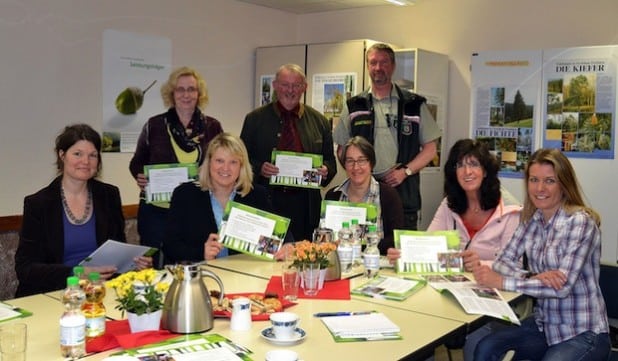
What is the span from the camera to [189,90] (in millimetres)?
3768

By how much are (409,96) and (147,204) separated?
5.90ft

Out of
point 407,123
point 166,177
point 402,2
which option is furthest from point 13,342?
point 402,2

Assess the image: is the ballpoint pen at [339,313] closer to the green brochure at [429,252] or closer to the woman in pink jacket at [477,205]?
the green brochure at [429,252]

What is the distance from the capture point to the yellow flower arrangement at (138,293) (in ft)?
6.29

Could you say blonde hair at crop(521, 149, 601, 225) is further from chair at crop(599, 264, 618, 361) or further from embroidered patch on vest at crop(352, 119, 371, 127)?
embroidered patch on vest at crop(352, 119, 371, 127)

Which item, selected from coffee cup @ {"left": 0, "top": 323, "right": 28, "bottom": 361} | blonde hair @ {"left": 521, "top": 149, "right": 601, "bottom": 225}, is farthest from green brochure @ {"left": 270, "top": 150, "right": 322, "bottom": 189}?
coffee cup @ {"left": 0, "top": 323, "right": 28, "bottom": 361}

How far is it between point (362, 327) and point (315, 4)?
452 centimetres

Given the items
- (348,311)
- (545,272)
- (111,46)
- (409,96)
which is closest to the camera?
(348,311)

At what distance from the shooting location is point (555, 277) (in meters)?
2.41

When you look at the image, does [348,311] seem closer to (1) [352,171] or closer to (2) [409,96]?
(1) [352,171]

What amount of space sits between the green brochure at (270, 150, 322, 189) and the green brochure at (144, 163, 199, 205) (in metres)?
0.55

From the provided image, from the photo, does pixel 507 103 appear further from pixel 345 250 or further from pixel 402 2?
pixel 345 250

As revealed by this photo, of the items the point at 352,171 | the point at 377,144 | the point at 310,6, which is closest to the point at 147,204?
the point at 352,171

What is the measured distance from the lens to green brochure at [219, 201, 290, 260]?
2.91m
